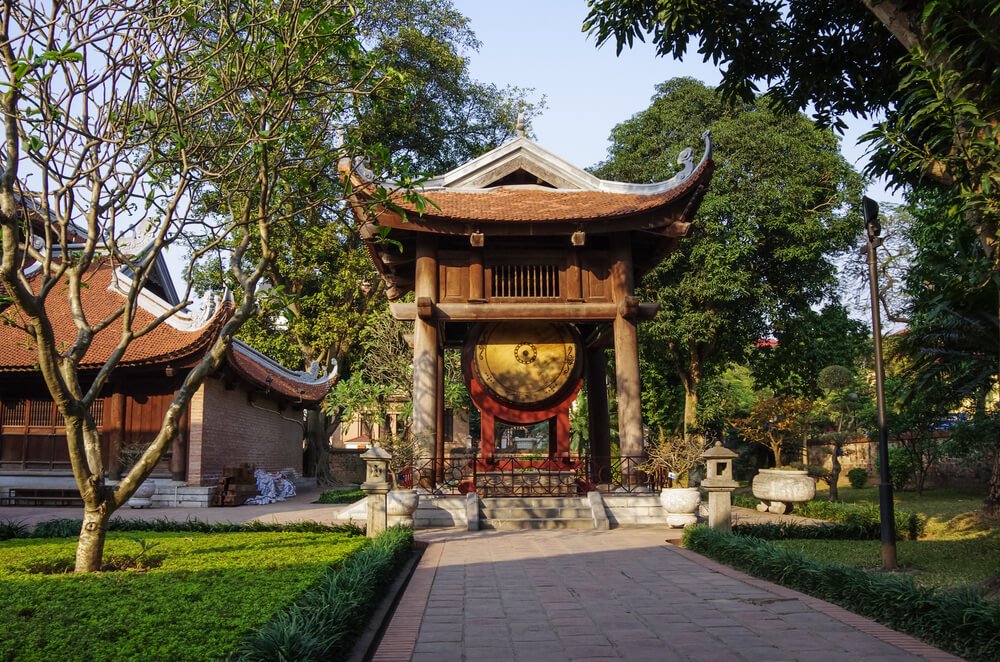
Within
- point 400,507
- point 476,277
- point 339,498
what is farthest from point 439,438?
point 339,498

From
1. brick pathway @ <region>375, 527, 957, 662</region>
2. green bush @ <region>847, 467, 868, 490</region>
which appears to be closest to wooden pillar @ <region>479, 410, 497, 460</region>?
brick pathway @ <region>375, 527, 957, 662</region>

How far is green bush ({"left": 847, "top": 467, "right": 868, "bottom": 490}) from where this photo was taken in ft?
101

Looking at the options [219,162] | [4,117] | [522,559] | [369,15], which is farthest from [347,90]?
[369,15]

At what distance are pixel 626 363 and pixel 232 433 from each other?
14.3 meters

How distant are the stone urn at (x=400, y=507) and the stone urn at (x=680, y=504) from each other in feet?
14.2

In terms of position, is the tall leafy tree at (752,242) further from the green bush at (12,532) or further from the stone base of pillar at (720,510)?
the green bush at (12,532)

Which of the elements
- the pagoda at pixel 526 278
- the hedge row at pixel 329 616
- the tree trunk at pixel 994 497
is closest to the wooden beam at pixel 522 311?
the pagoda at pixel 526 278

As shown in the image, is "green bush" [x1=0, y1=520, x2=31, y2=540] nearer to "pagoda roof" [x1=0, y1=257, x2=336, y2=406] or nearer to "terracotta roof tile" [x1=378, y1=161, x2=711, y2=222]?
"pagoda roof" [x1=0, y1=257, x2=336, y2=406]

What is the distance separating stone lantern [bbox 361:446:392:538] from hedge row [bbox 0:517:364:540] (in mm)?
709

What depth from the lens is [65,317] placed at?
23891 millimetres

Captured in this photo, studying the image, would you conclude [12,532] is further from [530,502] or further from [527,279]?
[527,279]

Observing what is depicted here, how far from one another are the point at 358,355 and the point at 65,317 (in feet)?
37.2

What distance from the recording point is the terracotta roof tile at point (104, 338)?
20.5m

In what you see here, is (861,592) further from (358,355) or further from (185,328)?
(358,355)
